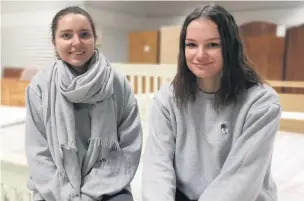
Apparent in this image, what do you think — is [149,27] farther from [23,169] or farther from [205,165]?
[205,165]

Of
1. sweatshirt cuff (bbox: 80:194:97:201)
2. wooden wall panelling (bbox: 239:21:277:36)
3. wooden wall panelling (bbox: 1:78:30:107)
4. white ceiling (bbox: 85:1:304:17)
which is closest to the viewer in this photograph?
sweatshirt cuff (bbox: 80:194:97:201)

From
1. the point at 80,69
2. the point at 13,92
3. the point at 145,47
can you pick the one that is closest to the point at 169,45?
the point at 145,47

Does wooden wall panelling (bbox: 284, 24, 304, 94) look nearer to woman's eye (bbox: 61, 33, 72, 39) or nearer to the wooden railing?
the wooden railing

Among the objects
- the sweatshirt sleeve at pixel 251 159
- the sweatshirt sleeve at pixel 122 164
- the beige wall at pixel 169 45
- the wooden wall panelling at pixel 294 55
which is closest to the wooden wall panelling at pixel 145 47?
the beige wall at pixel 169 45

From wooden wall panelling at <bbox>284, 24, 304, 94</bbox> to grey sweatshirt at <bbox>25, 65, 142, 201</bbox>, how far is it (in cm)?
248

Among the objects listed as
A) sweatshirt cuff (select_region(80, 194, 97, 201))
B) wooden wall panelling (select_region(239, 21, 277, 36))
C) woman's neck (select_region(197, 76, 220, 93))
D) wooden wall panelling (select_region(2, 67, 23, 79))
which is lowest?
sweatshirt cuff (select_region(80, 194, 97, 201))

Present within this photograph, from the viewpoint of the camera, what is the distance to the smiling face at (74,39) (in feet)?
3.41

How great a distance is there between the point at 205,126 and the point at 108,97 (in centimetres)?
32

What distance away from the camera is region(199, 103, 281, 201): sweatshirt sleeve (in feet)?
2.94

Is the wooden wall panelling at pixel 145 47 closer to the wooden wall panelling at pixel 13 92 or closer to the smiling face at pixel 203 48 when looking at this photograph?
the wooden wall panelling at pixel 13 92

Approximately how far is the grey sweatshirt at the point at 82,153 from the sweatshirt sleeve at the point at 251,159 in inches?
12.6

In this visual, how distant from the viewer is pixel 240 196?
0.90 metres

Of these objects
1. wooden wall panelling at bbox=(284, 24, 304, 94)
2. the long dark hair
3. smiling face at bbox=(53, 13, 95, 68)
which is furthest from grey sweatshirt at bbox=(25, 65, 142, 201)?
wooden wall panelling at bbox=(284, 24, 304, 94)

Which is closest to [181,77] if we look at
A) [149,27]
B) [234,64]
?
[234,64]
